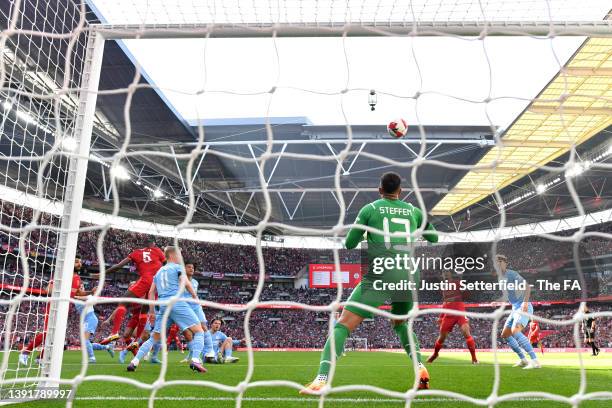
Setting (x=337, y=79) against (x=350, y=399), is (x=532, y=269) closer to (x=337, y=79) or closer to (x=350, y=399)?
(x=337, y=79)

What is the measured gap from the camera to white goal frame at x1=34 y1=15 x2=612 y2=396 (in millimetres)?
3965

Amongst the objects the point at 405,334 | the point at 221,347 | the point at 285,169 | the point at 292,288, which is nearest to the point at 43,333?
the point at 405,334

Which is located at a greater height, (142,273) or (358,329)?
(142,273)

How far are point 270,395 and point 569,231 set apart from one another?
29201mm

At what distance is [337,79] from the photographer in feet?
37.0

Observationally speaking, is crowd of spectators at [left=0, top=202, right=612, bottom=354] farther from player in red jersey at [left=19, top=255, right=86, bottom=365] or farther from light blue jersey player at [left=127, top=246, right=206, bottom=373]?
light blue jersey player at [left=127, top=246, right=206, bottom=373]

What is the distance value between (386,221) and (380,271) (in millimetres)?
377

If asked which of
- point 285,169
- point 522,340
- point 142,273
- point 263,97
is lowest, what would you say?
point 522,340

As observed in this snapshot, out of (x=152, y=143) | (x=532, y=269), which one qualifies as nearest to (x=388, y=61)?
(x=152, y=143)

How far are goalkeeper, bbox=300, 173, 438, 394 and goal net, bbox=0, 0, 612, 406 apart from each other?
1.37 ft

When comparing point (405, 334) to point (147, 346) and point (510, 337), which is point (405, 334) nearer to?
point (147, 346)

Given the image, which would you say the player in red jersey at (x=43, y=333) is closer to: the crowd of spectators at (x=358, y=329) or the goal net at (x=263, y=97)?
the goal net at (x=263, y=97)

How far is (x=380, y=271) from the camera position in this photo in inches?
150

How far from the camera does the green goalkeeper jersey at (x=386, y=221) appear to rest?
3.78 metres
